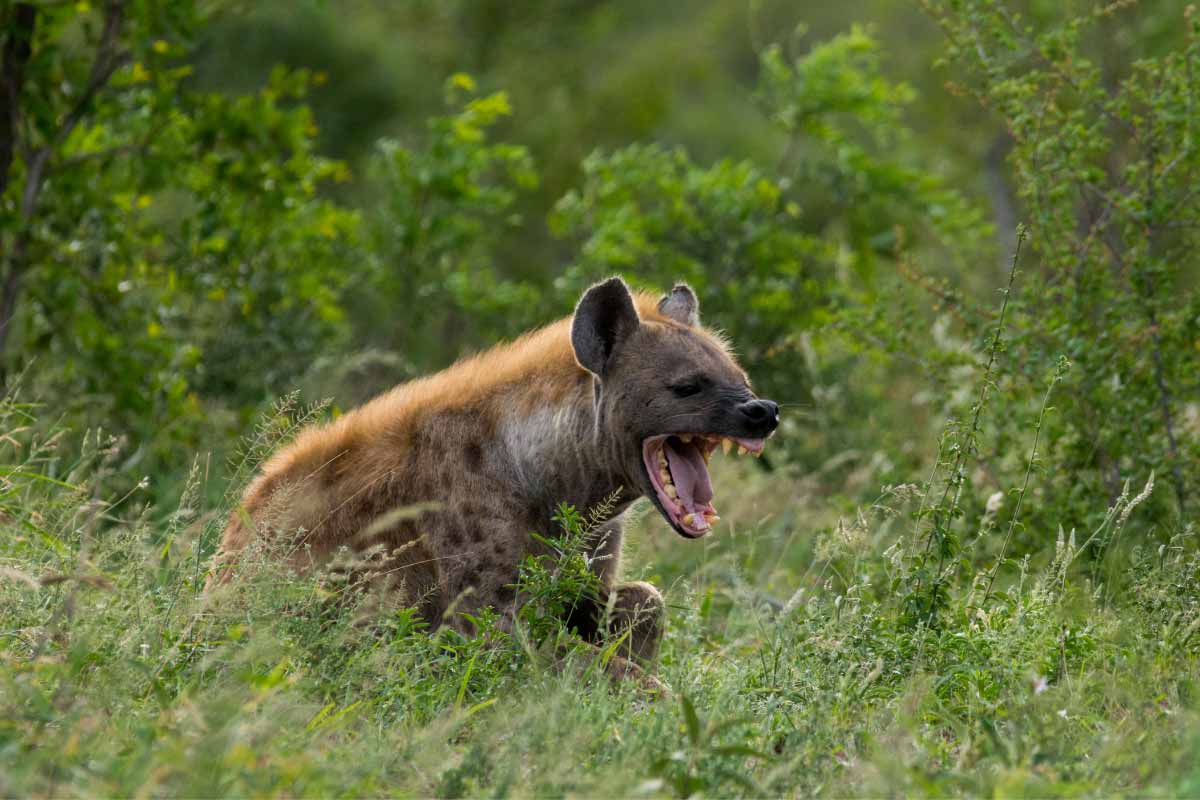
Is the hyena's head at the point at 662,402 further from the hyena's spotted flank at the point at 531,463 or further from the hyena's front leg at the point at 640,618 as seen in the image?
the hyena's front leg at the point at 640,618

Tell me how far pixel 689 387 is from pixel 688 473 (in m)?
0.26

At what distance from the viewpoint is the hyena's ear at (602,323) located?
174 inches

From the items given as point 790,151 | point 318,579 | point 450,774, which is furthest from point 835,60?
point 450,774

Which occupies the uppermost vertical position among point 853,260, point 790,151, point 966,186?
point 790,151

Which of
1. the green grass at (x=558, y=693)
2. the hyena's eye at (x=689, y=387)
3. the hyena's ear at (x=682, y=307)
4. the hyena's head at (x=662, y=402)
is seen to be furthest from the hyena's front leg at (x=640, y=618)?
the hyena's ear at (x=682, y=307)

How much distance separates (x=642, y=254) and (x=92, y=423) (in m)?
3.14

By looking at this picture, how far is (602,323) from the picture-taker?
450 cm

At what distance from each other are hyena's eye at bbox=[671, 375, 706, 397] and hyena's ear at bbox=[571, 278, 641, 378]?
0.69ft

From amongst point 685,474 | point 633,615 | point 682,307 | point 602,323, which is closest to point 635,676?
point 633,615

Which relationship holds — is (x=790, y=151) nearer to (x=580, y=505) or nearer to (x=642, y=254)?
(x=642, y=254)

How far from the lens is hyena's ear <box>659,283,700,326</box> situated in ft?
16.1

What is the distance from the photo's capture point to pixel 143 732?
2.99 meters

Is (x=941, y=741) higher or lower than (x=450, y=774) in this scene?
lower

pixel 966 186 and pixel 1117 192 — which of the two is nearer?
pixel 1117 192
